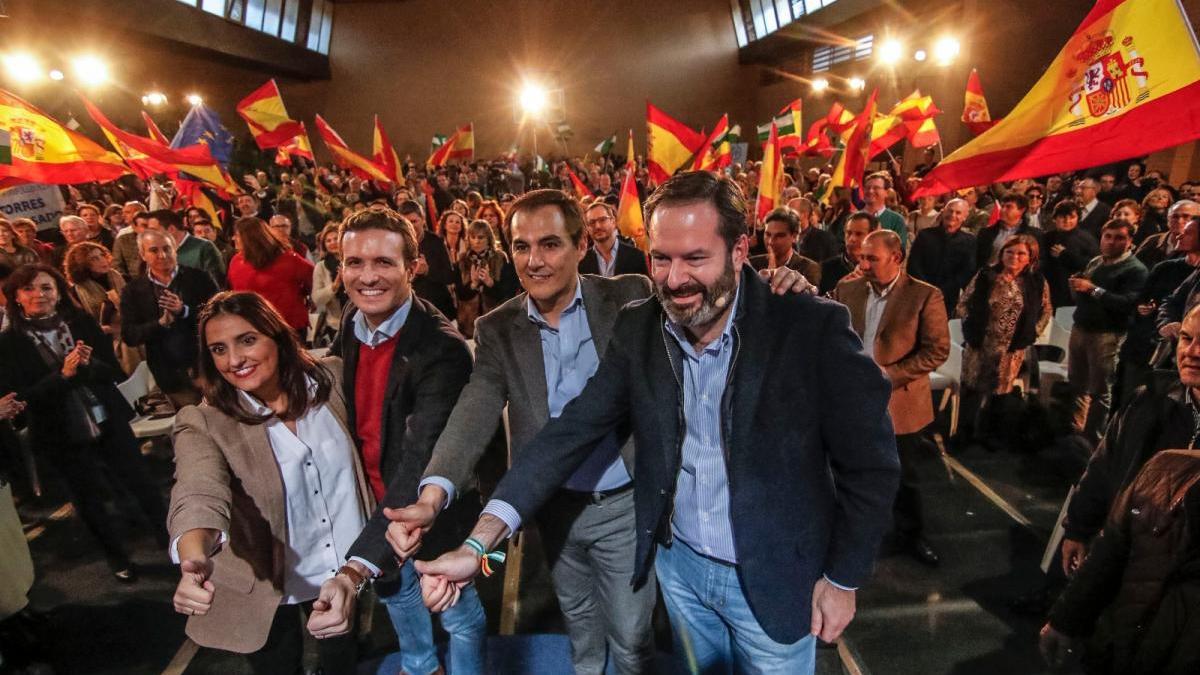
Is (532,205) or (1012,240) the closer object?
(532,205)

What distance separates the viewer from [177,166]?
22.7 feet

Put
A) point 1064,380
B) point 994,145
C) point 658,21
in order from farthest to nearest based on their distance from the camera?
point 658,21 → point 1064,380 → point 994,145

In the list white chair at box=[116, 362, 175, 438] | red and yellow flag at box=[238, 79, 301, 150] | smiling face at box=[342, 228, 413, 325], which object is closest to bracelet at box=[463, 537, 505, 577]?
smiling face at box=[342, 228, 413, 325]

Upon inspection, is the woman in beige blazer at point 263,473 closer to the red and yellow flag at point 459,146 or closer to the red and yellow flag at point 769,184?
the red and yellow flag at point 769,184

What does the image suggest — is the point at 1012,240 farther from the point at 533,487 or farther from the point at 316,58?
the point at 316,58

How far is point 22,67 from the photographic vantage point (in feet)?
44.5

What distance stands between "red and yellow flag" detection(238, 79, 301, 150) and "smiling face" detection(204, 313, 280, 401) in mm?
8437

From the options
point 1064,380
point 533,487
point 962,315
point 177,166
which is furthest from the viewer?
point 177,166

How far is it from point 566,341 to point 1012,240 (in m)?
4.06

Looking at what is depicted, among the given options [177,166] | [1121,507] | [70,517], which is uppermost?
[177,166]

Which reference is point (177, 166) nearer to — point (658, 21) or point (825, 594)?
point (825, 594)

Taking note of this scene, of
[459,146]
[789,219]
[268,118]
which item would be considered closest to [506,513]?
[789,219]

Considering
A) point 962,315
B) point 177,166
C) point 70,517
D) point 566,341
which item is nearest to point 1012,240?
point 962,315

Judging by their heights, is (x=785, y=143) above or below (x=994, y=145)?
above
